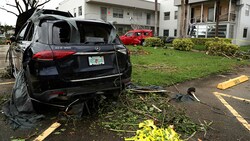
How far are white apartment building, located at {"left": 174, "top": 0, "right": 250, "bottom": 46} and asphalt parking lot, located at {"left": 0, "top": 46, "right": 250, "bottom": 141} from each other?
64.3 ft

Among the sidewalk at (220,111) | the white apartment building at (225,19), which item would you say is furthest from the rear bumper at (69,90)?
the white apartment building at (225,19)

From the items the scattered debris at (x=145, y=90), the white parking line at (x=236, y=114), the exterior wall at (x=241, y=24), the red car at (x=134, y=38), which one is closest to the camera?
the white parking line at (x=236, y=114)

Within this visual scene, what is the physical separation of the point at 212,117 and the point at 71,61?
2645 mm

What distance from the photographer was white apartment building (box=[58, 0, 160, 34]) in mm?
30172

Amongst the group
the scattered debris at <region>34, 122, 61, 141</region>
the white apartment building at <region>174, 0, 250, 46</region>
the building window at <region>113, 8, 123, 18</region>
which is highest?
the building window at <region>113, 8, 123, 18</region>

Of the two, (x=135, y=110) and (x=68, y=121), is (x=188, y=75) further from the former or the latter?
(x=68, y=121)

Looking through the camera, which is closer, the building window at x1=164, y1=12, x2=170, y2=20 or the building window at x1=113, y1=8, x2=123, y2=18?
the building window at x1=113, y1=8, x2=123, y2=18

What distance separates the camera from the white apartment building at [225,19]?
22.9 meters

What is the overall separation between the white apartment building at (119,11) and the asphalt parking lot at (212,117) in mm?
25356

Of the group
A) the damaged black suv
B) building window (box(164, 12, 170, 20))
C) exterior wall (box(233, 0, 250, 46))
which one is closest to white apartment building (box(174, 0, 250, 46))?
exterior wall (box(233, 0, 250, 46))

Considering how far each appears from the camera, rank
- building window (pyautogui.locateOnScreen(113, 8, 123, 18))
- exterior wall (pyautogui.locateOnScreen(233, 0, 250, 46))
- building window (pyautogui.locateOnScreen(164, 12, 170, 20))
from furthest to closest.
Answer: building window (pyautogui.locateOnScreen(164, 12, 170, 20)) < building window (pyautogui.locateOnScreen(113, 8, 123, 18)) < exterior wall (pyautogui.locateOnScreen(233, 0, 250, 46))

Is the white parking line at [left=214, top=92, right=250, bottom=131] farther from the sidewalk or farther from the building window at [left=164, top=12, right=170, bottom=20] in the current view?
the building window at [left=164, top=12, right=170, bottom=20]

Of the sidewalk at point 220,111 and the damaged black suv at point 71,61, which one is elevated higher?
the damaged black suv at point 71,61

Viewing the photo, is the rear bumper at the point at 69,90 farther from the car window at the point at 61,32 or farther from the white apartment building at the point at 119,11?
the white apartment building at the point at 119,11
